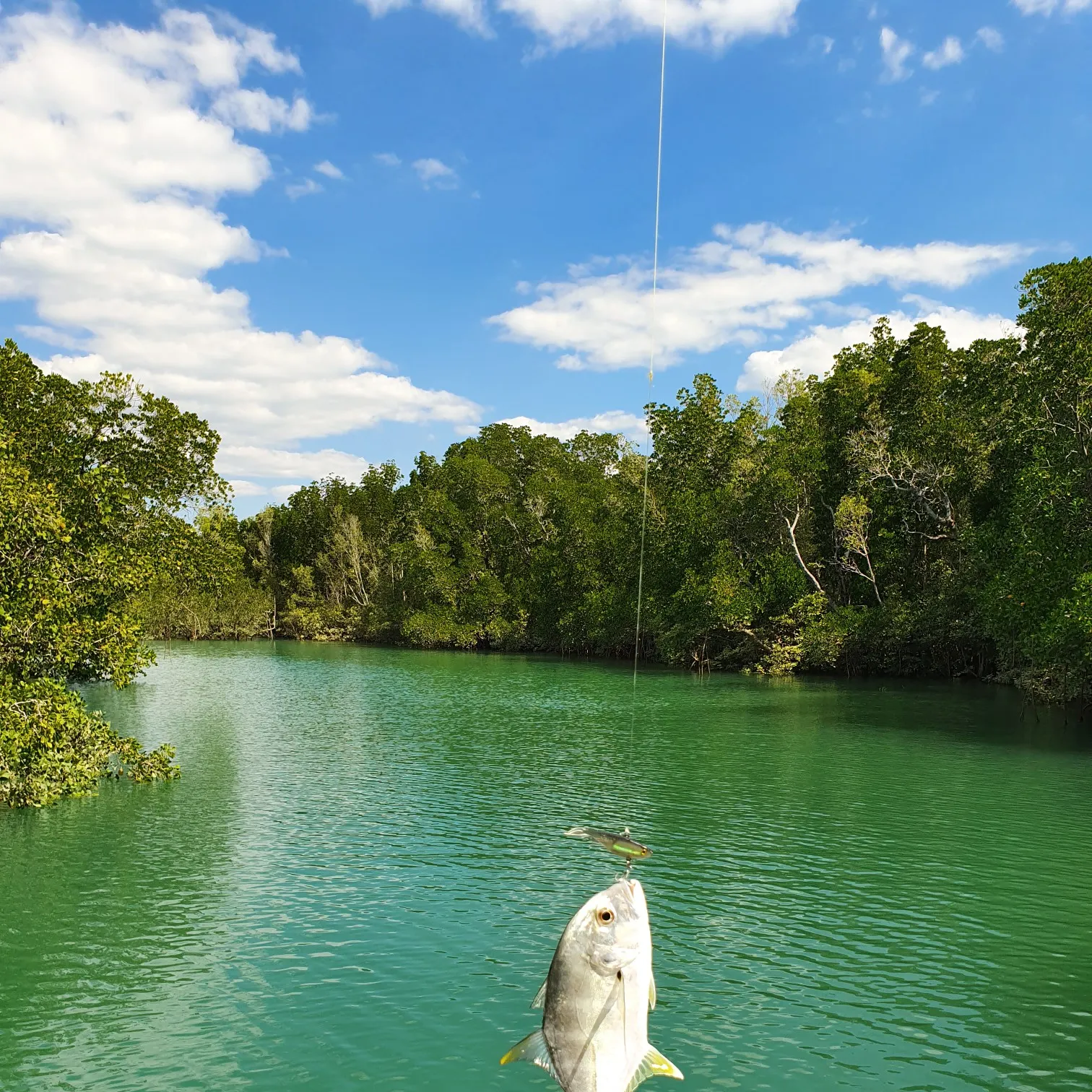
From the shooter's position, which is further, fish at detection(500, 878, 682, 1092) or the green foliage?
the green foliage

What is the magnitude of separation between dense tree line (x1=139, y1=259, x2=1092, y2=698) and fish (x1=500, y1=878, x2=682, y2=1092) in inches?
873

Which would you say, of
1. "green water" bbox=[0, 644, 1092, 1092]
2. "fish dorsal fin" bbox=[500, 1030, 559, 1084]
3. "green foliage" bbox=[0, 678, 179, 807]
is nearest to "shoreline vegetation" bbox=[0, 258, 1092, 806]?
"green foliage" bbox=[0, 678, 179, 807]

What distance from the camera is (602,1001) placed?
186 inches

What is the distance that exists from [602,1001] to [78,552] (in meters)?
17.7

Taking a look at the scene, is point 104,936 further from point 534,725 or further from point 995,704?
point 995,704

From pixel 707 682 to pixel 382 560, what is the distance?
55.6m

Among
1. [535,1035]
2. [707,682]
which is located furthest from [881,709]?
[535,1035]

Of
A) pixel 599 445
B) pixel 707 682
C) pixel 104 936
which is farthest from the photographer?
pixel 599 445

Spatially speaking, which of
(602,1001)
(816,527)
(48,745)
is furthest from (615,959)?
(816,527)

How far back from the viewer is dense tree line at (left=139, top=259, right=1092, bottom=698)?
27812mm

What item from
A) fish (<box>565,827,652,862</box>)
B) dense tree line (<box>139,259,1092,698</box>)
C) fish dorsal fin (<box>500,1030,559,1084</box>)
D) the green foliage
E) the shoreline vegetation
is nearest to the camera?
fish (<box>565,827,652,862</box>)

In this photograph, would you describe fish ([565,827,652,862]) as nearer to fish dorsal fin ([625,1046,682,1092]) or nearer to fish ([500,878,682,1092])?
fish ([500,878,682,1092])

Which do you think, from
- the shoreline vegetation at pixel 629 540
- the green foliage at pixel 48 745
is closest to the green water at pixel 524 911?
the green foliage at pixel 48 745

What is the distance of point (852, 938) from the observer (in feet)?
41.3
